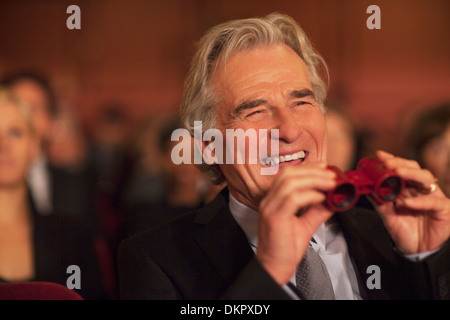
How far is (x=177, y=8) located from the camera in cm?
580

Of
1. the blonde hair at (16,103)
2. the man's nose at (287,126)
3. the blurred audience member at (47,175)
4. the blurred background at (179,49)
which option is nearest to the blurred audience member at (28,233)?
the blonde hair at (16,103)

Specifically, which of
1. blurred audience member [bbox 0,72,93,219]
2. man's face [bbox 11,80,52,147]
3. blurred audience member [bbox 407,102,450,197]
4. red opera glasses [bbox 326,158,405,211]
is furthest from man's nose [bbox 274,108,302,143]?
man's face [bbox 11,80,52,147]

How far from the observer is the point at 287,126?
128 cm

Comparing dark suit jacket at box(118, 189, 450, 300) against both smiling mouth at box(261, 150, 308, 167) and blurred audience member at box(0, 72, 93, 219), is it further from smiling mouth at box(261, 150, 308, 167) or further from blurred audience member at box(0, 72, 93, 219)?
blurred audience member at box(0, 72, 93, 219)

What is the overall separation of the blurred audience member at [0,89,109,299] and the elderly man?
27.9 inches

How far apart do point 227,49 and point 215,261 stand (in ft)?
1.87

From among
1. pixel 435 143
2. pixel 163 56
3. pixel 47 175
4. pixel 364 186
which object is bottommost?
pixel 47 175

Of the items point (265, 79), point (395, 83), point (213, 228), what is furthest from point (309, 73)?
point (395, 83)

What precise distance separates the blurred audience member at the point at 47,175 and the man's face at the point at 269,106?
210 cm

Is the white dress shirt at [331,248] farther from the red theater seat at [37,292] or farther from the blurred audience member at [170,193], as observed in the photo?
the blurred audience member at [170,193]

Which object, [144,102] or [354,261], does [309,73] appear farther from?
[144,102]

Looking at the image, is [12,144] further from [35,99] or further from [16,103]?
[35,99]

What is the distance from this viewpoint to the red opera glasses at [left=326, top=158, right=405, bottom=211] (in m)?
1.08

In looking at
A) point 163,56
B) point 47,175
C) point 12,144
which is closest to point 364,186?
point 12,144
